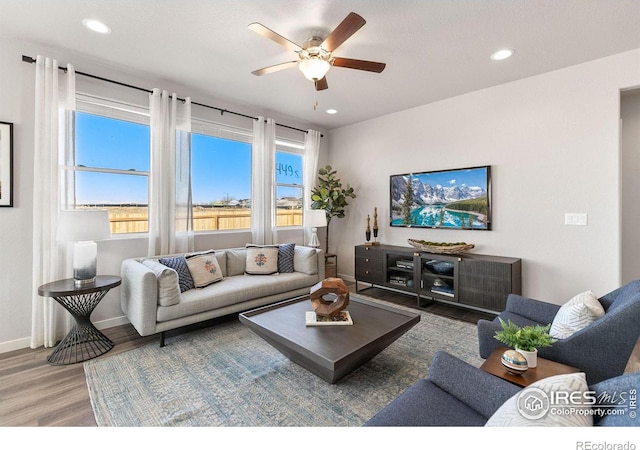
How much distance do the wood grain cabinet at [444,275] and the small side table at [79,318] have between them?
3188mm

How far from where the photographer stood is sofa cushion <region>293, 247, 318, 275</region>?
3.83 m

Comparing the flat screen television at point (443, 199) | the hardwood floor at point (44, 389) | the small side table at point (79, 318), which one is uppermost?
the flat screen television at point (443, 199)

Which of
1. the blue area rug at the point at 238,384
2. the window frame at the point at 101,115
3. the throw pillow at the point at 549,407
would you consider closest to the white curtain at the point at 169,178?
the window frame at the point at 101,115

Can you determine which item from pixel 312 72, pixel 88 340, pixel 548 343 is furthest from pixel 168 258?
pixel 548 343

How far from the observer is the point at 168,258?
123 inches

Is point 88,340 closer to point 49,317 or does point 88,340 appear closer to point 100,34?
point 49,317

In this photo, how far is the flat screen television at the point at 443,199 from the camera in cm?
365

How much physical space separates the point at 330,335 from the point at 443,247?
7.35 feet

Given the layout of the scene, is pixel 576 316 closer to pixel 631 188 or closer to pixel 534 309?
pixel 534 309

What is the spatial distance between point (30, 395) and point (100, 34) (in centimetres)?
288

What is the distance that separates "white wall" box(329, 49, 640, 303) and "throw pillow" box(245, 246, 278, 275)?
7.18 feet

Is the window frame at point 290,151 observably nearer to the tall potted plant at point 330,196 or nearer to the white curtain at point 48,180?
the tall potted plant at point 330,196
